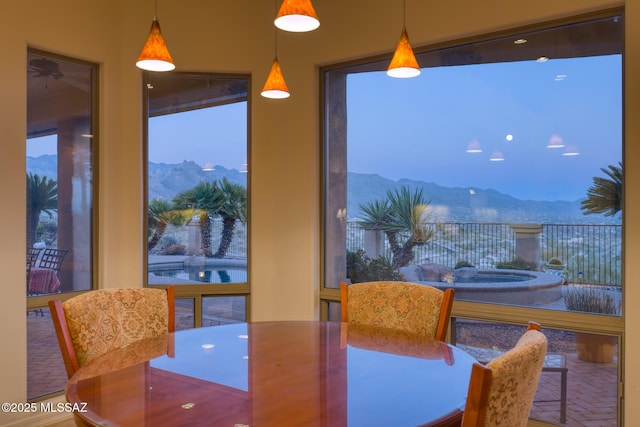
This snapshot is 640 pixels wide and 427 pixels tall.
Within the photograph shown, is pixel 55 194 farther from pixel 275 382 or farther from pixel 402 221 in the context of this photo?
pixel 275 382

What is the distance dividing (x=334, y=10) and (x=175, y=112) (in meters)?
1.53

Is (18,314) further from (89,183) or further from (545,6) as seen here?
(545,6)

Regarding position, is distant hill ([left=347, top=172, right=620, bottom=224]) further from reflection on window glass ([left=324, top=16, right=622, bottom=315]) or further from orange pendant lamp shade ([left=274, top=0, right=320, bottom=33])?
orange pendant lamp shade ([left=274, top=0, right=320, bottom=33])

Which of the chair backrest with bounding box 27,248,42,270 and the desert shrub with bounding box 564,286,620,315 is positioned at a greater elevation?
the chair backrest with bounding box 27,248,42,270

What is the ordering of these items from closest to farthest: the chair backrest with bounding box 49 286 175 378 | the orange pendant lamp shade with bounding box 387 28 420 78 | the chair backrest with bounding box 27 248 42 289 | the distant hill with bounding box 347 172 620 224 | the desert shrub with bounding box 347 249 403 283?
the chair backrest with bounding box 49 286 175 378
the orange pendant lamp shade with bounding box 387 28 420 78
the distant hill with bounding box 347 172 620 224
the chair backrest with bounding box 27 248 42 289
the desert shrub with bounding box 347 249 403 283

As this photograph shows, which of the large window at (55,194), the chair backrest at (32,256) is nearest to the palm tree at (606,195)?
the large window at (55,194)

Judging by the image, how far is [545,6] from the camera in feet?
10.2

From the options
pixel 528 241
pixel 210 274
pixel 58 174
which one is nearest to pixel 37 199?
pixel 58 174

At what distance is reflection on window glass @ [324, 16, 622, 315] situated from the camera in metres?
3.08

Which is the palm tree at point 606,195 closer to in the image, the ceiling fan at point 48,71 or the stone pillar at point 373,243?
the stone pillar at point 373,243

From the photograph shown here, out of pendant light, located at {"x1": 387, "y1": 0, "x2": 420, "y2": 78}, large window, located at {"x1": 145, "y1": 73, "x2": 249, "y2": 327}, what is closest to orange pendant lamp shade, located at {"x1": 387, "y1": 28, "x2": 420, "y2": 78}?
pendant light, located at {"x1": 387, "y1": 0, "x2": 420, "y2": 78}

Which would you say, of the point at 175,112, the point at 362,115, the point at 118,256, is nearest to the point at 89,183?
the point at 118,256

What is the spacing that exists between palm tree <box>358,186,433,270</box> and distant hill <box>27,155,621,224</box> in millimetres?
60

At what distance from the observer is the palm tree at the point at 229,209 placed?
4258 millimetres
